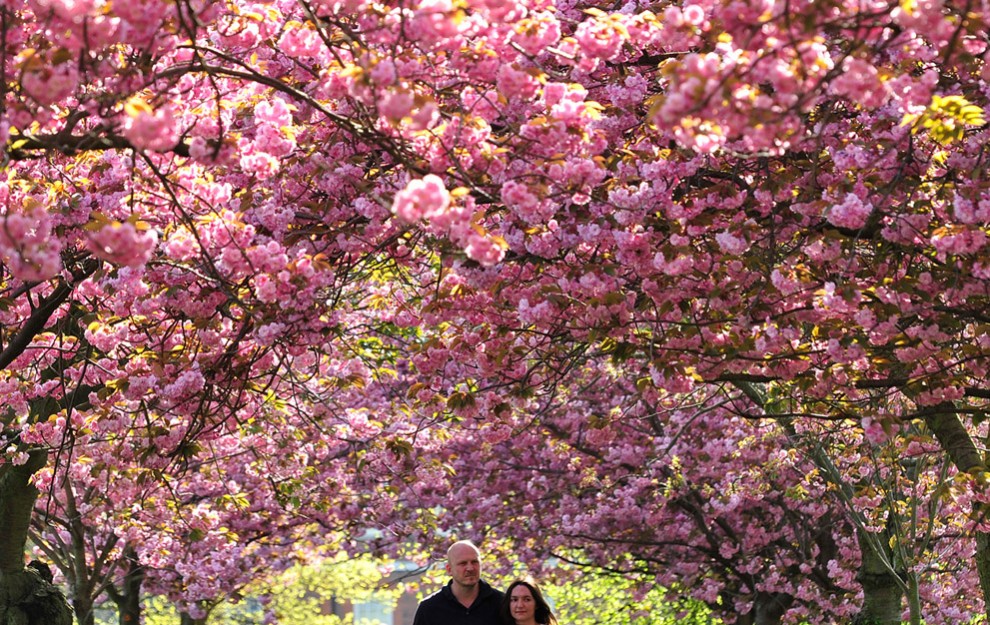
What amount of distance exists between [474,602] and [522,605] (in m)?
0.39

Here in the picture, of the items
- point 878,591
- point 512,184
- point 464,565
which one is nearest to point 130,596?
point 878,591

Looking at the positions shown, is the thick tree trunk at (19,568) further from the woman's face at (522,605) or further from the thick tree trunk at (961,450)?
the thick tree trunk at (961,450)

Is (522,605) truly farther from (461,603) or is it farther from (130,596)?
(130,596)

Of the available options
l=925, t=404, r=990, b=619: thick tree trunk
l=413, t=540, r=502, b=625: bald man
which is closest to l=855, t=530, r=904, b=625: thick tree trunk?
l=925, t=404, r=990, b=619: thick tree trunk

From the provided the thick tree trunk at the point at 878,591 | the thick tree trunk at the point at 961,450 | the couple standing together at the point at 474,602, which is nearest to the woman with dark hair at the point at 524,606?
the couple standing together at the point at 474,602

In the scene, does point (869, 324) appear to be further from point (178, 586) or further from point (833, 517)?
point (178, 586)

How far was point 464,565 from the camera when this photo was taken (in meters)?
8.95

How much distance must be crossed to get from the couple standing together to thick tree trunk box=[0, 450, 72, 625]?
12.4 ft

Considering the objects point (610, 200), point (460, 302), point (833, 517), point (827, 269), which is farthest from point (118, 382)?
point (833, 517)

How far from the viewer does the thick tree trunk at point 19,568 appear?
37.1 ft

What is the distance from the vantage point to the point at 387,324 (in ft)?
57.5

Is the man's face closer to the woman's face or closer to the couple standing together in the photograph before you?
the couple standing together

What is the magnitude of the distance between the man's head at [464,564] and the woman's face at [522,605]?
0.28m

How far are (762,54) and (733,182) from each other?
2.85 metres
